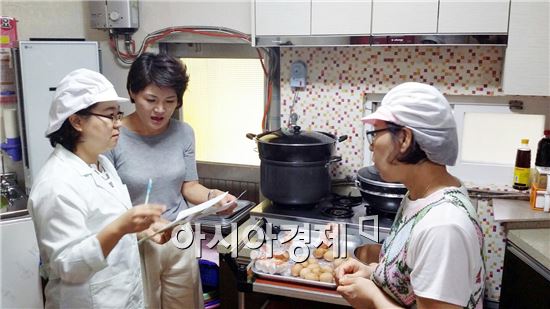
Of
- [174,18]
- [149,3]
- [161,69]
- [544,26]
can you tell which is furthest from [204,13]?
[544,26]

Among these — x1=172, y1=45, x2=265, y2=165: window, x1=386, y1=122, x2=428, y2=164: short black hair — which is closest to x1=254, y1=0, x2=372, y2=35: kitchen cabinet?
x1=172, y1=45, x2=265, y2=165: window

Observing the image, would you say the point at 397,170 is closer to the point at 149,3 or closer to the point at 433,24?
the point at 433,24

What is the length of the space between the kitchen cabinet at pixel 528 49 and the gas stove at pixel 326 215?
2.59ft

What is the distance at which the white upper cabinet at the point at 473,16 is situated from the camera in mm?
1865

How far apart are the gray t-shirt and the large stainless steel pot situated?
0.78 m

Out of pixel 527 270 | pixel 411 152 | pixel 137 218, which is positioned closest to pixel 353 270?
pixel 411 152

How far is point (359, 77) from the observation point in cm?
239

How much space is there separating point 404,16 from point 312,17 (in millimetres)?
419

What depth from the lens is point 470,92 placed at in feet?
7.22

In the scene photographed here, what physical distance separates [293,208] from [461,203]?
1.23m

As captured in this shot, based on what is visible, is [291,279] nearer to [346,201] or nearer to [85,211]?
[346,201]

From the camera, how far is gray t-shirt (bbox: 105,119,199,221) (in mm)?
1767

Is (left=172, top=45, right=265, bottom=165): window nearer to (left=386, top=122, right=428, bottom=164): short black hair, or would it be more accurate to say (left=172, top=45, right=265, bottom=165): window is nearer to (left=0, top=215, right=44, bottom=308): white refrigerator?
(left=0, top=215, right=44, bottom=308): white refrigerator

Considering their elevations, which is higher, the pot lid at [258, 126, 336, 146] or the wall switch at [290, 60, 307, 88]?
the wall switch at [290, 60, 307, 88]
